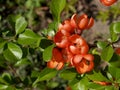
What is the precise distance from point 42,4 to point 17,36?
2.60m

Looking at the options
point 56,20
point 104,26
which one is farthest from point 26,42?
point 104,26

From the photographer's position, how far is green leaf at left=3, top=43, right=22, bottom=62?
4.13ft

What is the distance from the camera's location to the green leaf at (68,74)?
1.30 meters

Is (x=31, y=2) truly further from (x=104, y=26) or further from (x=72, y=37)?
(x=72, y=37)

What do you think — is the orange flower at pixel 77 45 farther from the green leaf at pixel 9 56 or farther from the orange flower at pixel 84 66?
the green leaf at pixel 9 56

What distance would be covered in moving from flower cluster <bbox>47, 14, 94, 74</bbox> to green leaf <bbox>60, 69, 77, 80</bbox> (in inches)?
1.8

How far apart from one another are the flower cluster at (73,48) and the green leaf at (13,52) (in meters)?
0.12

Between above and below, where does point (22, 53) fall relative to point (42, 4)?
above

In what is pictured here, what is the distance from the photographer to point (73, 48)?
3.76ft

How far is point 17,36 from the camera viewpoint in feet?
4.35

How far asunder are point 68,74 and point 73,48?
0.18 metres

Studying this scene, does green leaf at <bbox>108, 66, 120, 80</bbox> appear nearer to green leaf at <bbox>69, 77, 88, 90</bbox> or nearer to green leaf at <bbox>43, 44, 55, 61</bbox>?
green leaf at <bbox>69, 77, 88, 90</bbox>

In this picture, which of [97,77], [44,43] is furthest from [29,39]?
[97,77]

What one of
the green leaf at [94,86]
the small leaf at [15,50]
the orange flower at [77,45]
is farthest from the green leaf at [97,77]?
the small leaf at [15,50]
